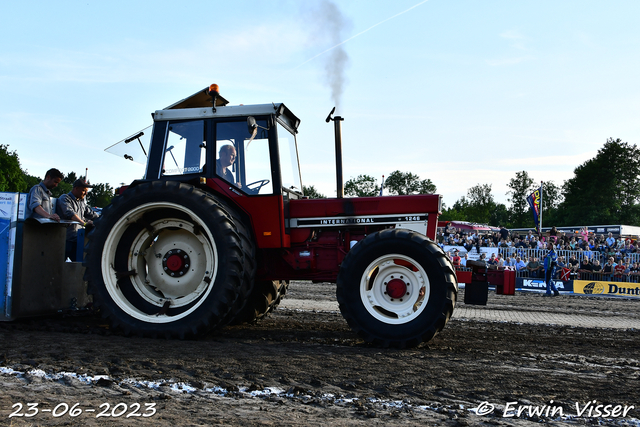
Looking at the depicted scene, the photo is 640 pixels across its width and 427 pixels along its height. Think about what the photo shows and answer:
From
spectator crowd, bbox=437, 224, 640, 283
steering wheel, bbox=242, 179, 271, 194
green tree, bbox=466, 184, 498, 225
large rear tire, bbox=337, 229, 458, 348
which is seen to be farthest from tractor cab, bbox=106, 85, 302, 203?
green tree, bbox=466, 184, 498, 225

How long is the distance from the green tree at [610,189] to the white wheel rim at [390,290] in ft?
211

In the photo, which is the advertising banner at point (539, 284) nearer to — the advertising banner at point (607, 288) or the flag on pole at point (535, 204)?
the advertising banner at point (607, 288)

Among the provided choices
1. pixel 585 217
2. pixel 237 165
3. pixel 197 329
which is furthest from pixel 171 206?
pixel 585 217

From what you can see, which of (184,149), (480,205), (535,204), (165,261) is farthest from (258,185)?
(480,205)

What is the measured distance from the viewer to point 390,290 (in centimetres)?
545

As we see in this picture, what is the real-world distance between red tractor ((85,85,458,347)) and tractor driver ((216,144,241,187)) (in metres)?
0.01

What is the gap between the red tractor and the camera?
5.38 m

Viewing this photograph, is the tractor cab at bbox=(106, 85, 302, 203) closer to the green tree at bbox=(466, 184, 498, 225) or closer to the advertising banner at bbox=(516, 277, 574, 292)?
the advertising banner at bbox=(516, 277, 574, 292)

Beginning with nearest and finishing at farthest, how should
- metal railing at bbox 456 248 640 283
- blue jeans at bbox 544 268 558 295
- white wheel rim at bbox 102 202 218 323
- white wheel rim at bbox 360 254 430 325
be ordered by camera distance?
white wheel rim at bbox 360 254 430 325
white wheel rim at bbox 102 202 218 323
blue jeans at bbox 544 268 558 295
metal railing at bbox 456 248 640 283

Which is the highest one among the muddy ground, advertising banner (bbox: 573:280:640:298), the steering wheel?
the steering wheel

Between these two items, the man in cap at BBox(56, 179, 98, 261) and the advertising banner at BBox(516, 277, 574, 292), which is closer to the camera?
the man in cap at BBox(56, 179, 98, 261)

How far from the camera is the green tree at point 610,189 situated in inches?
2453

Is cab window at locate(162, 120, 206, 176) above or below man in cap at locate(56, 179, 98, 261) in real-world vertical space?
above

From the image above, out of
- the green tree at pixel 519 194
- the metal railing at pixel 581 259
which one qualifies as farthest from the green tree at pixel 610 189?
the metal railing at pixel 581 259
